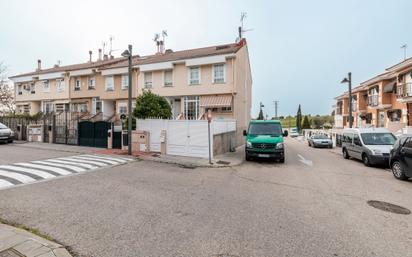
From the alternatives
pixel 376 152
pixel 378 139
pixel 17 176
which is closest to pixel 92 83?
pixel 17 176

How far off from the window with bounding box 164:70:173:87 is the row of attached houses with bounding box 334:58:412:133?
71.3ft

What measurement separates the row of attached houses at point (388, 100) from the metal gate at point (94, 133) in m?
26.1

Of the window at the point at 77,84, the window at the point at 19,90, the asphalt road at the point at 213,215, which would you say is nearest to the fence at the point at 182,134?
the asphalt road at the point at 213,215

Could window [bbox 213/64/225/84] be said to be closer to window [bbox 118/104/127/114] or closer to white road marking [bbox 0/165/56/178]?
window [bbox 118/104/127/114]

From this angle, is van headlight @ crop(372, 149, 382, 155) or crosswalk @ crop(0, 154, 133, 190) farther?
van headlight @ crop(372, 149, 382, 155)

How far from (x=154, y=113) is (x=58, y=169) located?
6734mm

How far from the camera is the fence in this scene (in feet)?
42.9

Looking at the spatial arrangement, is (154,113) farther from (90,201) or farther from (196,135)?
(90,201)

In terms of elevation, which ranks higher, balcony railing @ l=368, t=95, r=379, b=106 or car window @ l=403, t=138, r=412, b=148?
balcony railing @ l=368, t=95, r=379, b=106

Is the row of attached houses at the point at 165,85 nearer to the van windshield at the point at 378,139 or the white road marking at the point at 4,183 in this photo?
the van windshield at the point at 378,139

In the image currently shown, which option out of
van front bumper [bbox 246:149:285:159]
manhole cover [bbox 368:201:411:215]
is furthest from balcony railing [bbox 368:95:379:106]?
manhole cover [bbox 368:201:411:215]

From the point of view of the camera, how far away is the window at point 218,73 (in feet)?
61.9

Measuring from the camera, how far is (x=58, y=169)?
30.6 ft

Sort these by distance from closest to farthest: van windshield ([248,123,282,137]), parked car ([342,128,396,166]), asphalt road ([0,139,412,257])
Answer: asphalt road ([0,139,412,257]) → parked car ([342,128,396,166]) → van windshield ([248,123,282,137])
